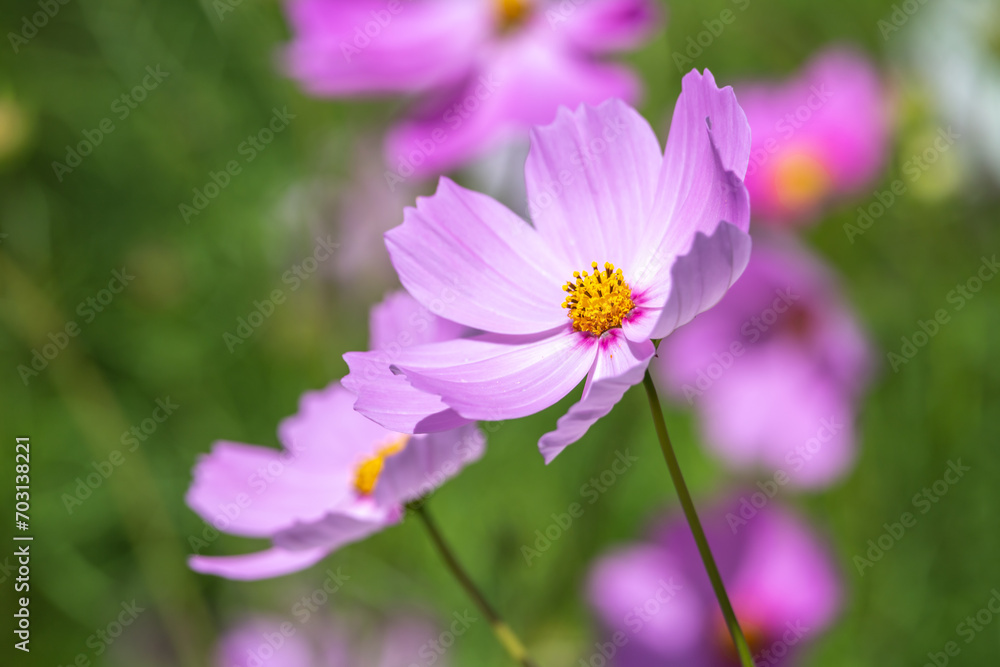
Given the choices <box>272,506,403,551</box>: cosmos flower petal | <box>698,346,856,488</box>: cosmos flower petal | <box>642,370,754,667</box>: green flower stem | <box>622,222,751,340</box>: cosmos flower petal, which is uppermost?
<box>698,346,856,488</box>: cosmos flower petal

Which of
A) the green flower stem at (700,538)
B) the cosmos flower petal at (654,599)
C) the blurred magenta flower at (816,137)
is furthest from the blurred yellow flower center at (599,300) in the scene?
the blurred magenta flower at (816,137)

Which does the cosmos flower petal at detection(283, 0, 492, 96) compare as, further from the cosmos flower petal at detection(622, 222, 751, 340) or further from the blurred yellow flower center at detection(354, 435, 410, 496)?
the cosmos flower petal at detection(622, 222, 751, 340)

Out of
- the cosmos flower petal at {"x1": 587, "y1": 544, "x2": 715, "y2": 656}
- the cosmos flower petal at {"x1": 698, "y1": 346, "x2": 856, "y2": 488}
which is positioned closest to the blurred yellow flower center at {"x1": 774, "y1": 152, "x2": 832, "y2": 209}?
the cosmos flower petal at {"x1": 698, "y1": 346, "x2": 856, "y2": 488}

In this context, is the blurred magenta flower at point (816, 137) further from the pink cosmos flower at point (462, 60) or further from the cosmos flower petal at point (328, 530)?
the cosmos flower petal at point (328, 530)

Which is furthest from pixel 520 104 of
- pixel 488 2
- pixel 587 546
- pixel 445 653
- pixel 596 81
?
pixel 445 653

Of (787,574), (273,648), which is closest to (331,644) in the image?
(273,648)

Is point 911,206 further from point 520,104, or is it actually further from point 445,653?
point 445,653
